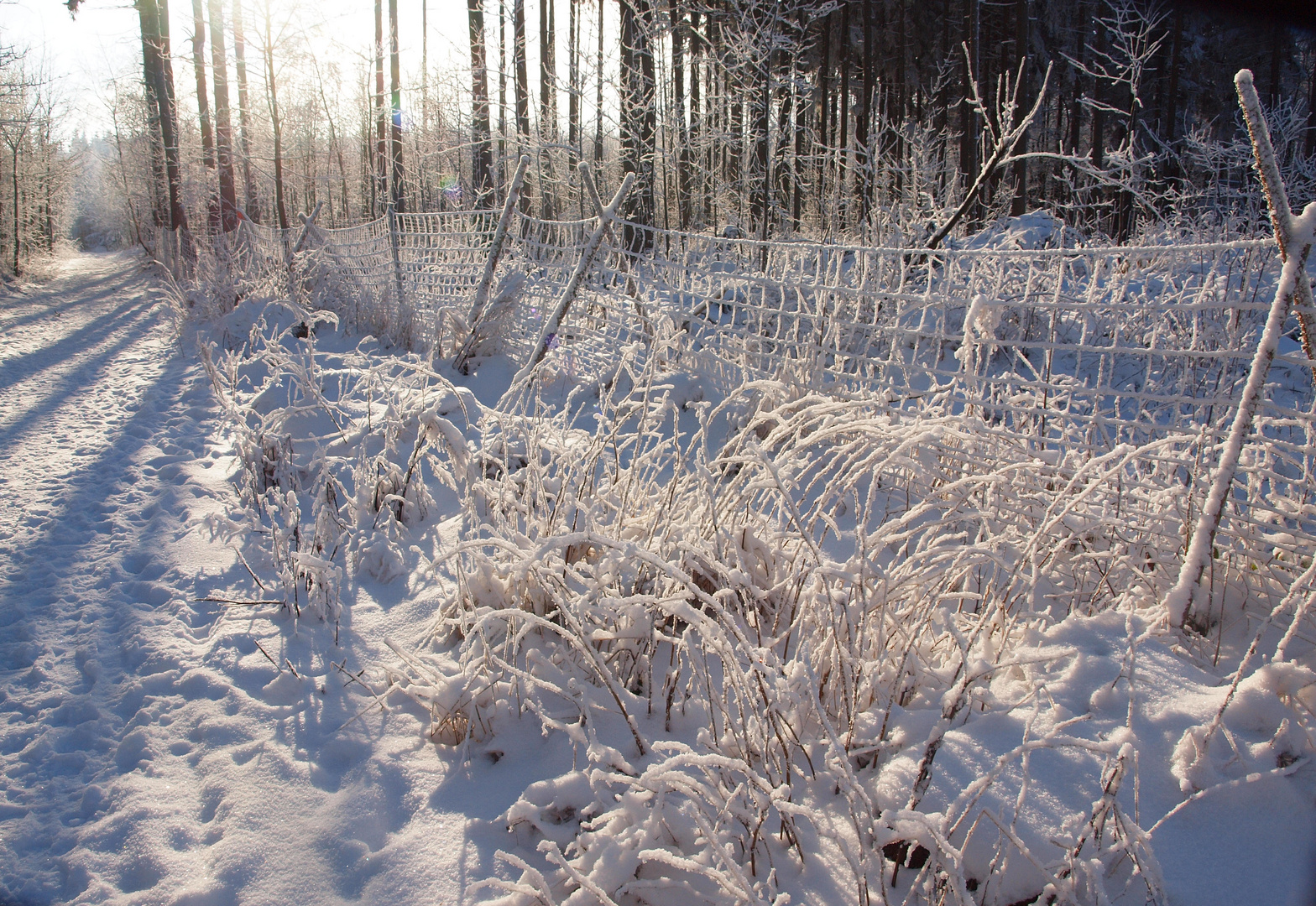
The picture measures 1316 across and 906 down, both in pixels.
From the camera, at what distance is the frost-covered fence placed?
1.85m

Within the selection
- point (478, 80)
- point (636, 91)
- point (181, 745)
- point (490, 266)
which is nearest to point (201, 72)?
point (478, 80)

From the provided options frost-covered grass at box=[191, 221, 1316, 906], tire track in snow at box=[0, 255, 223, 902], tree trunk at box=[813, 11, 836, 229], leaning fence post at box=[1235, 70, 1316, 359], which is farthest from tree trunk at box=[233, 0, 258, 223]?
leaning fence post at box=[1235, 70, 1316, 359]

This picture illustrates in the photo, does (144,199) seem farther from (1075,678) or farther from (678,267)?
(1075,678)

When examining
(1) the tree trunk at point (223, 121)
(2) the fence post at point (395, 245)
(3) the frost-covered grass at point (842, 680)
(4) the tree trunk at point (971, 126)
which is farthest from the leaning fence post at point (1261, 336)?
(1) the tree trunk at point (223, 121)

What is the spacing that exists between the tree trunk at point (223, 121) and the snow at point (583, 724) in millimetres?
13249

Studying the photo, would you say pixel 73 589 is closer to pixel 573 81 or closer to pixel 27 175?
pixel 573 81

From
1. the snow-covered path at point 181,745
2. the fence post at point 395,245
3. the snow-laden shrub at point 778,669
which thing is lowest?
the snow-covered path at point 181,745

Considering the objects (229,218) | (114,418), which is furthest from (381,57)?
(114,418)

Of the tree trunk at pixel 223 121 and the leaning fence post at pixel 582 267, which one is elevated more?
the tree trunk at pixel 223 121

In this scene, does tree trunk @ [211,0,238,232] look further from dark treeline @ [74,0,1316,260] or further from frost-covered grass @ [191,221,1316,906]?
frost-covered grass @ [191,221,1316,906]

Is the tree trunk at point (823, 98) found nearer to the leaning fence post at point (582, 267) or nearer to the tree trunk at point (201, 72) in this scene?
the tree trunk at point (201, 72)

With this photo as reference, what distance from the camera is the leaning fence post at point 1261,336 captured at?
4.42 ft

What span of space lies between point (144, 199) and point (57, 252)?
4.54 meters

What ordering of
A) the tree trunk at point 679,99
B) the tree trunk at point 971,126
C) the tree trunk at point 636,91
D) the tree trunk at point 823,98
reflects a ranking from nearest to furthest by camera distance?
1. the tree trunk at point 636,91
2. the tree trunk at point 679,99
3. the tree trunk at point 971,126
4. the tree trunk at point 823,98
